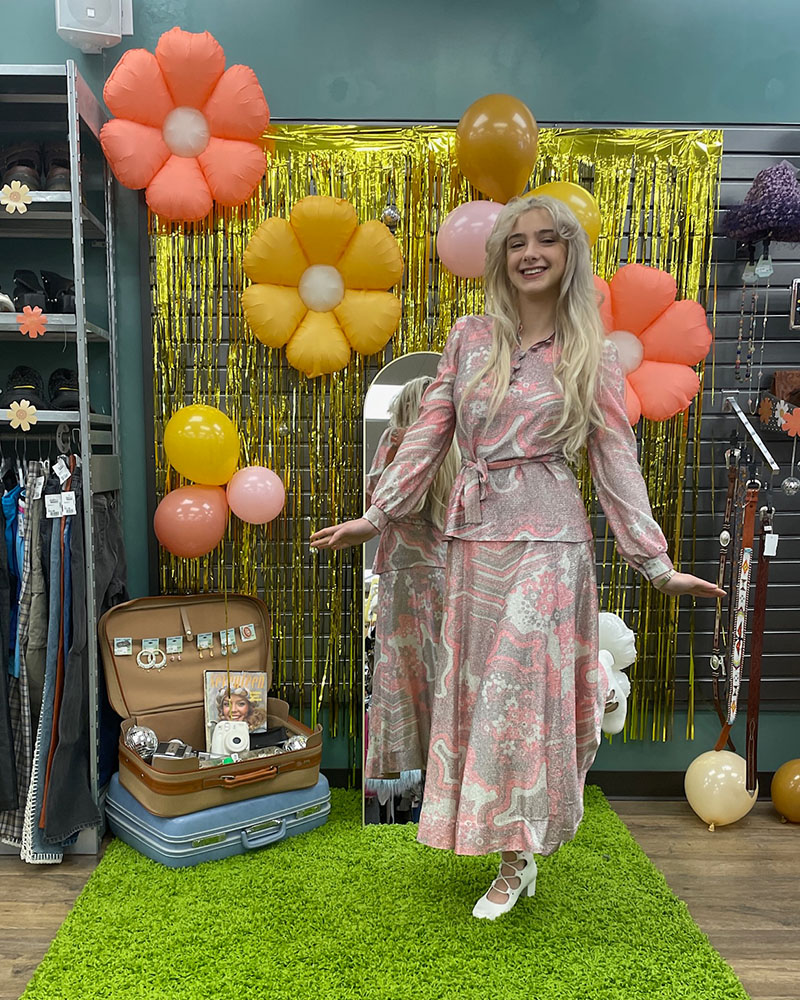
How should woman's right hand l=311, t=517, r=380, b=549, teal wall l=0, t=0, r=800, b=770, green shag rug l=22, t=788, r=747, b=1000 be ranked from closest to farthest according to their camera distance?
green shag rug l=22, t=788, r=747, b=1000 → woman's right hand l=311, t=517, r=380, b=549 → teal wall l=0, t=0, r=800, b=770

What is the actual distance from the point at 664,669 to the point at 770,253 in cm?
157

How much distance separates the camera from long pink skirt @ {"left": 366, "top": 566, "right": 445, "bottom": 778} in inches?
95.5

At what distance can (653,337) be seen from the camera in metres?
2.68

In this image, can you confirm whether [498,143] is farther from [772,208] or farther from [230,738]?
[230,738]

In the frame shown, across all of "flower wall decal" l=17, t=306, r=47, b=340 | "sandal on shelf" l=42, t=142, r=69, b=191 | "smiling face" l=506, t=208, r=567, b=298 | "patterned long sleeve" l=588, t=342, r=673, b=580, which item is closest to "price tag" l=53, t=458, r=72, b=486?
"flower wall decal" l=17, t=306, r=47, b=340

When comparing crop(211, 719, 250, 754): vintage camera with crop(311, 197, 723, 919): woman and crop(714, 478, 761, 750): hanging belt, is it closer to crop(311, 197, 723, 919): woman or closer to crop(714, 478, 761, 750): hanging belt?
crop(311, 197, 723, 919): woman

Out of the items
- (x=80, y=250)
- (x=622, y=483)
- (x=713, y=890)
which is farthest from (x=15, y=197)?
(x=713, y=890)

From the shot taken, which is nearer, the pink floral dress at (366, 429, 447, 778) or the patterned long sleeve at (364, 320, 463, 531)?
the patterned long sleeve at (364, 320, 463, 531)

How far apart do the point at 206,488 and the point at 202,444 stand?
204mm

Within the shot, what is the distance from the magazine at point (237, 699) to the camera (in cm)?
276

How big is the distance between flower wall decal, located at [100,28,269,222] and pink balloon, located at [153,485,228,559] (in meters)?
0.92

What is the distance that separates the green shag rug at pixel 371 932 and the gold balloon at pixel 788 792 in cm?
66

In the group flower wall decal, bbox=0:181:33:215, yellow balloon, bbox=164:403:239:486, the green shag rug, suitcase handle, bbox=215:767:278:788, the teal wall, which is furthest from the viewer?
the teal wall

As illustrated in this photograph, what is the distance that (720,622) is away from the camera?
3006 millimetres
